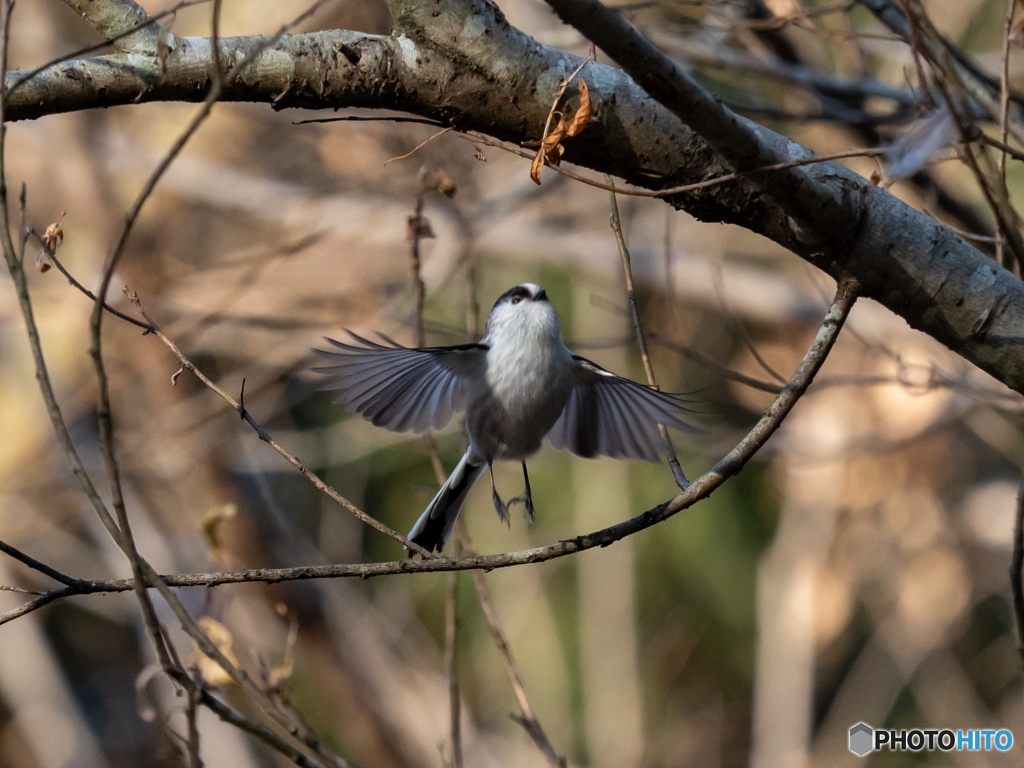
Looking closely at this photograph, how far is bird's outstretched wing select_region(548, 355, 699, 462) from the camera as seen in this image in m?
2.37

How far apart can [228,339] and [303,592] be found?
1922 millimetres

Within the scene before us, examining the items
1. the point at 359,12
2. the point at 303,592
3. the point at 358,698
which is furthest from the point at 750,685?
the point at 359,12

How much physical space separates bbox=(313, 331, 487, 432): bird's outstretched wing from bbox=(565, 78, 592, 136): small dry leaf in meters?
0.88

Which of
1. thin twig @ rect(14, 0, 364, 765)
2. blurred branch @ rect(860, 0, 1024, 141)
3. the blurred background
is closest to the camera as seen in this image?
thin twig @ rect(14, 0, 364, 765)

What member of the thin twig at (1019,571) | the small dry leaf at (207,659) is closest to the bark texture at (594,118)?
the thin twig at (1019,571)

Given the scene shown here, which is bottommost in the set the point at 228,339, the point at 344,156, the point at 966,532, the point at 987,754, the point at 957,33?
the point at 987,754

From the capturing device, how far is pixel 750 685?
6379mm

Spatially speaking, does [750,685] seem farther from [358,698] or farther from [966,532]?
[358,698]

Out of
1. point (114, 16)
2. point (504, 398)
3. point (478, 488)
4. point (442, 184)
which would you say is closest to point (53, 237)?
point (114, 16)

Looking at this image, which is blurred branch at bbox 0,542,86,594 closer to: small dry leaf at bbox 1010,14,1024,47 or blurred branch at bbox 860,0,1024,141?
small dry leaf at bbox 1010,14,1024,47

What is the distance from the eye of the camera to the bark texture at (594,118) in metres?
1.49

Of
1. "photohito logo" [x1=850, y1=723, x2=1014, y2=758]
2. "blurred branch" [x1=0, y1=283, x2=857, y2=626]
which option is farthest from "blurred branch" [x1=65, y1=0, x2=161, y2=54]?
"photohito logo" [x1=850, y1=723, x2=1014, y2=758]

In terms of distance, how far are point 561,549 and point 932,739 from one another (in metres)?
3.86

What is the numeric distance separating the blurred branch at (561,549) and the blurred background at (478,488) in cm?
326
